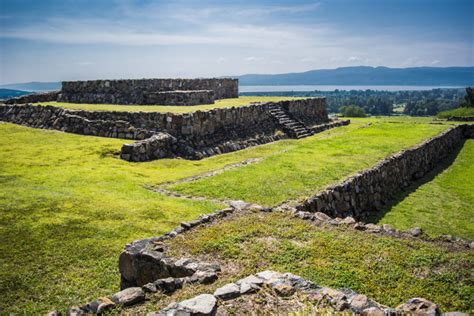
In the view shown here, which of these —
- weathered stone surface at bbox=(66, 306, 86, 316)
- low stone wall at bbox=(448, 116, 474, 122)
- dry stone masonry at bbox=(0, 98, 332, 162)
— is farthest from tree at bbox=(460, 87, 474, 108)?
weathered stone surface at bbox=(66, 306, 86, 316)

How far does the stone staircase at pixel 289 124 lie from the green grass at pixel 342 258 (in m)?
17.0

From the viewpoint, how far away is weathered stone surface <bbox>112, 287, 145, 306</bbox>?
5.47 meters

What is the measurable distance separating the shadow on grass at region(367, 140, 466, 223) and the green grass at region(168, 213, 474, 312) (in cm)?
689

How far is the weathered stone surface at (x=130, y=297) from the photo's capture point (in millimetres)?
5469

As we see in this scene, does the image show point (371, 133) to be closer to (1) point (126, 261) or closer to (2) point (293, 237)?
(2) point (293, 237)

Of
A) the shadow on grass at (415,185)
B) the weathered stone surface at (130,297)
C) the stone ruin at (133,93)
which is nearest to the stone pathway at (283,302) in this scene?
the weathered stone surface at (130,297)

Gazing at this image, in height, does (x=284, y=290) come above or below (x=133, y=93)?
below

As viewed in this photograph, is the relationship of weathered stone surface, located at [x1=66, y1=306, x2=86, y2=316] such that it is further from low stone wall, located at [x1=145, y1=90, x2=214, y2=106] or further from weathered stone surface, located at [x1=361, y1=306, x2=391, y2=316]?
low stone wall, located at [x1=145, y1=90, x2=214, y2=106]

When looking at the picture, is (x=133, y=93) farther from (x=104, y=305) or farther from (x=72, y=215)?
(x=104, y=305)

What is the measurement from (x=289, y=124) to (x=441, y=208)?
12.2 meters

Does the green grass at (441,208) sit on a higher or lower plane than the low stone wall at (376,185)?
lower

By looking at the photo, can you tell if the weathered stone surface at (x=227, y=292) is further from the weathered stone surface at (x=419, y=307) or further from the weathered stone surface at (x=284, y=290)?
the weathered stone surface at (x=419, y=307)

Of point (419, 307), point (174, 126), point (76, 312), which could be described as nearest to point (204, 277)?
point (76, 312)

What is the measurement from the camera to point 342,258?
6820 millimetres
